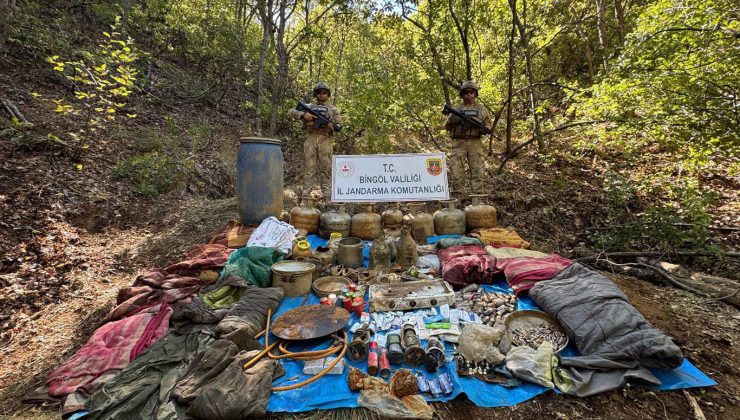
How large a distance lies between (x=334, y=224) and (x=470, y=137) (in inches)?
110

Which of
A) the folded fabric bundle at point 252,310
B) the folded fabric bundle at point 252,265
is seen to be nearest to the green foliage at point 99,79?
the folded fabric bundle at point 252,265

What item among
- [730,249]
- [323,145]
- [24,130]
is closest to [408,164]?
[323,145]

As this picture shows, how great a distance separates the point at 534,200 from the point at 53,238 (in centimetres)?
754

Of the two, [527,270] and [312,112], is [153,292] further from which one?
[527,270]

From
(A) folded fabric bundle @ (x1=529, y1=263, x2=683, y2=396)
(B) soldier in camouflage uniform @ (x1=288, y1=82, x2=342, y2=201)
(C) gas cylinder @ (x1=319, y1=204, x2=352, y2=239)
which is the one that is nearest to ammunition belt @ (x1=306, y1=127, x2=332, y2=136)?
(B) soldier in camouflage uniform @ (x1=288, y1=82, x2=342, y2=201)

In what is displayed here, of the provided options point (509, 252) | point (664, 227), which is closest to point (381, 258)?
point (509, 252)

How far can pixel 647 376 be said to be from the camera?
196 cm

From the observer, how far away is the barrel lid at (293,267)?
3.12 meters

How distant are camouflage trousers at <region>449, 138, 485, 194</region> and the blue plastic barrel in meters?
3.12

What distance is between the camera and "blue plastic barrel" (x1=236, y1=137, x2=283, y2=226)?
447cm

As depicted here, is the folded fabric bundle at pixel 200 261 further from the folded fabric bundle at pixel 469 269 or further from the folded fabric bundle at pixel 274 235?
the folded fabric bundle at pixel 469 269

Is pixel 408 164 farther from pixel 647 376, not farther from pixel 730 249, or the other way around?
pixel 730 249

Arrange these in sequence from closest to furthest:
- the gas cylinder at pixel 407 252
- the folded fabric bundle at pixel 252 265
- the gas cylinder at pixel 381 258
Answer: the folded fabric bundle at pixel 252 265 < the gas cylinder at pixel 381 258 < the gas cylinder at pixel 407 252

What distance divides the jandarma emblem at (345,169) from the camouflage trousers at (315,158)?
0.71 metres
